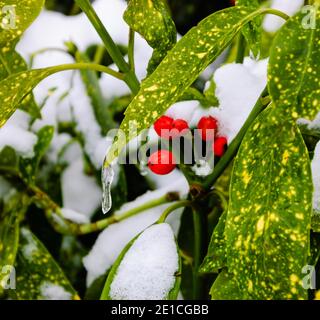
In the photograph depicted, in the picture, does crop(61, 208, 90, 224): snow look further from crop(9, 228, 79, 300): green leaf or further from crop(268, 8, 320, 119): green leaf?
crop(268, 8, 320, 119): green leaf

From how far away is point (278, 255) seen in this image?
1.84 ft

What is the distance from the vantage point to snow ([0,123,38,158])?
955 millimetres

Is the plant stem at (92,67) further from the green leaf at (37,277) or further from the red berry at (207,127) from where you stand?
the green leaf at (37,277)

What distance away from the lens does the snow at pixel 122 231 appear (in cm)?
92

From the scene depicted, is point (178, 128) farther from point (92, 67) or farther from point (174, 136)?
point (92, 67)

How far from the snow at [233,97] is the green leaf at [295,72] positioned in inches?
10.6

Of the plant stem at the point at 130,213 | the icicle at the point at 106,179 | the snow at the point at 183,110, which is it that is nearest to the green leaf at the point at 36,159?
the plant stem at the point at 130,213

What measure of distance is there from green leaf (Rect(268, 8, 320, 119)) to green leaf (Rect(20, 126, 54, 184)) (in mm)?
503

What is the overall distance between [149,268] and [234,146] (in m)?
0.18

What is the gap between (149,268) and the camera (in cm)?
72

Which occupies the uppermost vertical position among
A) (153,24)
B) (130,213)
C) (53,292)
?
(153,24)

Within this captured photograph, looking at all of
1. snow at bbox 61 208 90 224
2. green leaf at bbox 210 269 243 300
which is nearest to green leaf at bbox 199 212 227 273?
green leaf at bbox 210 269 243 300

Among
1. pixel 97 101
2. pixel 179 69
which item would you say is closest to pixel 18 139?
pixel 97 101
